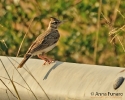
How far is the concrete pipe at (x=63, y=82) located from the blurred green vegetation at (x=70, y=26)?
519cm

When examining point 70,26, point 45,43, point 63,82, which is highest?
point 63,82

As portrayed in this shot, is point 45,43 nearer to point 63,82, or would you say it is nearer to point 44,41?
point 44,41

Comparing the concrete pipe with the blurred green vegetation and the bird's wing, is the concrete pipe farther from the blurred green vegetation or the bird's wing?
the blurred green vegetation

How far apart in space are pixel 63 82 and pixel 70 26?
6.94m

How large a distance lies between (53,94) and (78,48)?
655 centimetres

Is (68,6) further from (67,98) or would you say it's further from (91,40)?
(67,98)

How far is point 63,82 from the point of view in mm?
5199

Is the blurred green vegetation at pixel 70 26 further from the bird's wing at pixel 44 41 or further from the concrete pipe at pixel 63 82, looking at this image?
the concrete pipe at pixel 63 82

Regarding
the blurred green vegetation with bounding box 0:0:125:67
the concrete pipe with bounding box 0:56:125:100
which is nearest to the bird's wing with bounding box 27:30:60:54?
the blurred green vegetation with bounding box 0:0:125:67

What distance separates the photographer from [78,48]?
1173 centimetres

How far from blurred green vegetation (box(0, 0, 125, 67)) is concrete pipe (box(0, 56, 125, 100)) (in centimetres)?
519

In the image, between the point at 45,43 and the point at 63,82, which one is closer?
the point at 63,82

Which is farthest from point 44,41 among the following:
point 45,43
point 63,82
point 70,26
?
point 63,82

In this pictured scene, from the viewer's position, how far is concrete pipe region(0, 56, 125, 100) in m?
4.74
